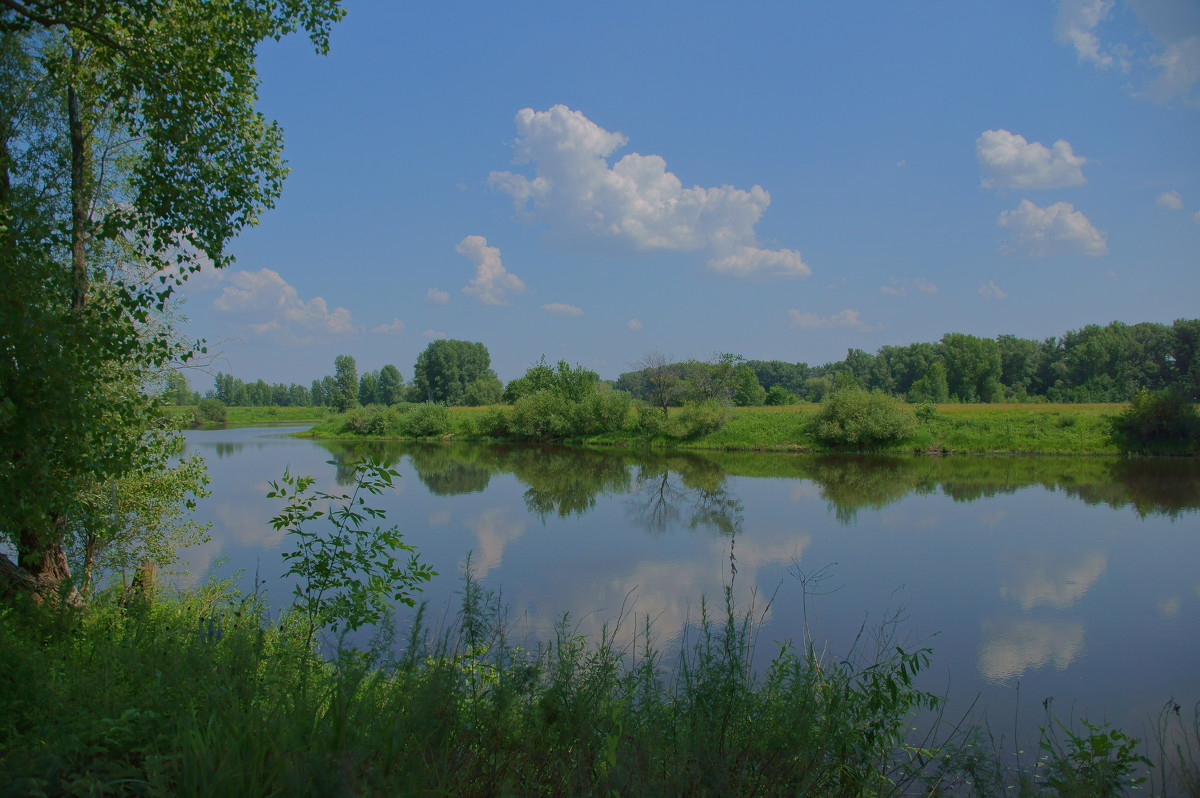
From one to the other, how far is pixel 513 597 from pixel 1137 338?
251 feet

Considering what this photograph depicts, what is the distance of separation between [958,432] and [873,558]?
1158 inches

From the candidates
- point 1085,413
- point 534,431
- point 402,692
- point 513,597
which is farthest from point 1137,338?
point 402,692

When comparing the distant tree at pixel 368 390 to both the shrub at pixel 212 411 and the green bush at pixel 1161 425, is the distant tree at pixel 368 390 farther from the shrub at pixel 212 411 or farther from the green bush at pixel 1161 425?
the green bush at pixel 1161 425

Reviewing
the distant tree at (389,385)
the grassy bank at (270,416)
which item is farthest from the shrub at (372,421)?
the distant tree at (389,385)

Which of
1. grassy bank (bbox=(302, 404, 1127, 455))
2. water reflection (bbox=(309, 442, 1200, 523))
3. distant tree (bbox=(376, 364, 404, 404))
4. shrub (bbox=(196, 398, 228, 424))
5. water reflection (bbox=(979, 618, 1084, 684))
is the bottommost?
water reflection (bbox=(979, 618, 1084, 684))

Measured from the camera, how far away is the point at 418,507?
20.6 metres

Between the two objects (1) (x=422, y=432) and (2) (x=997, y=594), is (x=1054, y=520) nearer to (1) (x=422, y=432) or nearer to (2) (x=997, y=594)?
(2) (x=997, y=594)

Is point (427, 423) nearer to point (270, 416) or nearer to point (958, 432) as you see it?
point (958, 432)

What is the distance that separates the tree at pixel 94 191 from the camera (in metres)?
4.35

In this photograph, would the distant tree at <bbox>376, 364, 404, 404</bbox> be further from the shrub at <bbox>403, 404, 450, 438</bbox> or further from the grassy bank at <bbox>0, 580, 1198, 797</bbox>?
the grassy bank at <bbox>0, 580, 1198, 797</bbox>

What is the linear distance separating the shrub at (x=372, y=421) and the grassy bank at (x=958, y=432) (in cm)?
1859

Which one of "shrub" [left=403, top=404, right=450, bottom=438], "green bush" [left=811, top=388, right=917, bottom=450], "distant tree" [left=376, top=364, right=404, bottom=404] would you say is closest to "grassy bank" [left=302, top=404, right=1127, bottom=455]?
"green bush" [left=811, top=388, right=917, bottom=450]

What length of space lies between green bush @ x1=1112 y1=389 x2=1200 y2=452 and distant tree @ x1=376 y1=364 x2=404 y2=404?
86963 millimetres

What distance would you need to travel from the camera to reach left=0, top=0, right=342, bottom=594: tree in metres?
4.35
